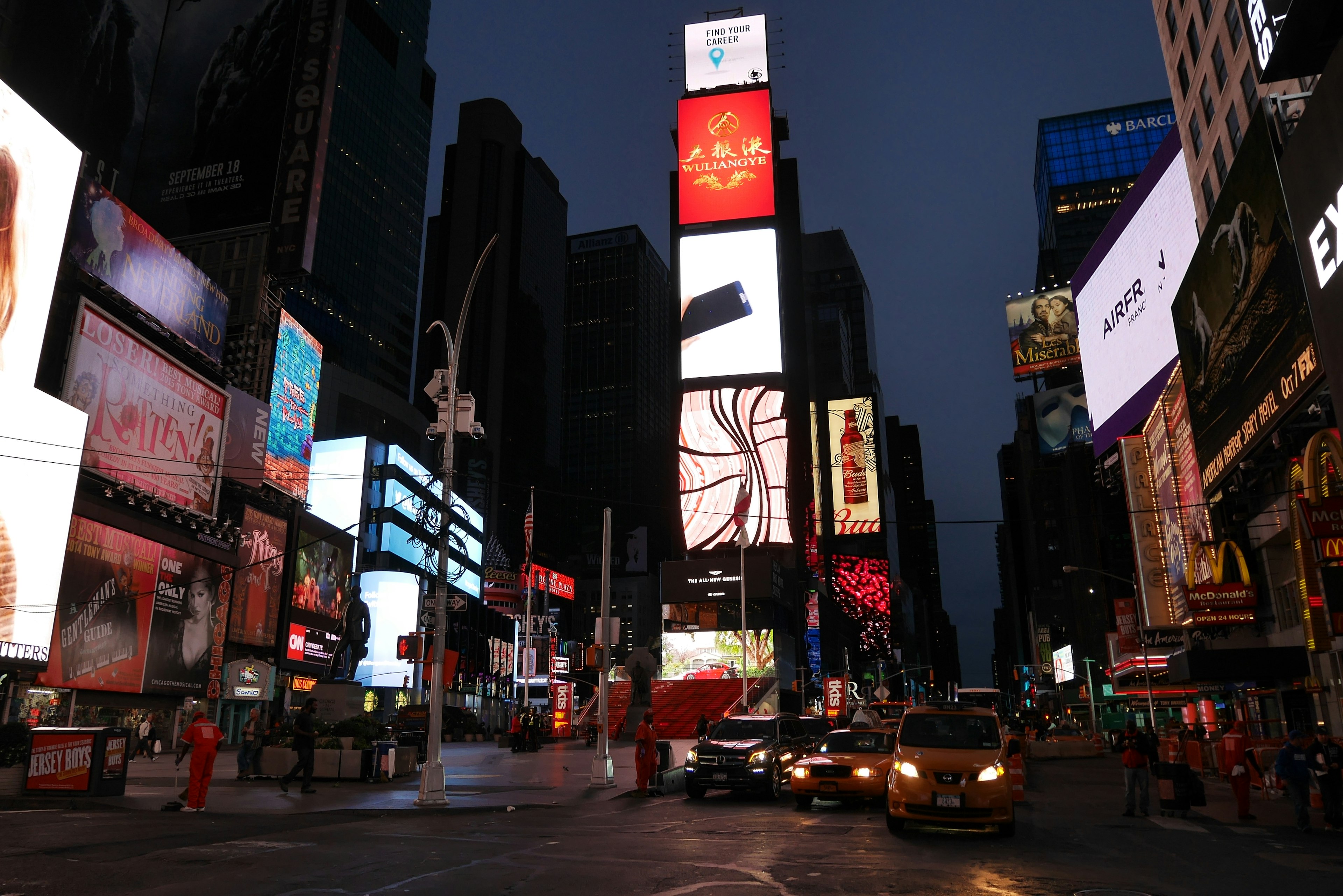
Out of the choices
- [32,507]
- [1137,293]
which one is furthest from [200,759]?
[1137,293]

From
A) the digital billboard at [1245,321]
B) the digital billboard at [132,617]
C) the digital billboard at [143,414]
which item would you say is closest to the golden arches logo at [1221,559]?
the digital billboard at [1245,321]

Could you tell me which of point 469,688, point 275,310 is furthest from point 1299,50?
point 469,688

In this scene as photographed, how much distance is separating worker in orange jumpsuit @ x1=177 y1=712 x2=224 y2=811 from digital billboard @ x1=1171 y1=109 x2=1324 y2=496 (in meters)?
26.0

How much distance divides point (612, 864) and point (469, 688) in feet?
357

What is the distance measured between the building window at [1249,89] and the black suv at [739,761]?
33.7 metres

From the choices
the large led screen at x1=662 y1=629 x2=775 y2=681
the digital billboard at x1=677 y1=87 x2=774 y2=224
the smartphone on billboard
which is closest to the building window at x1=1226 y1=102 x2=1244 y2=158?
the smartphone on billboard

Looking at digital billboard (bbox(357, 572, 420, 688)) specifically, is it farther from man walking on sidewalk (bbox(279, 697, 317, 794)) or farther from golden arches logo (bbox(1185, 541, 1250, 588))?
man walking on sidewalk (bbox(279, 697, 317, 794))

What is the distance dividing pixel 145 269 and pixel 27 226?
14.4 meters

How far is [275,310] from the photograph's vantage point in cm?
6525

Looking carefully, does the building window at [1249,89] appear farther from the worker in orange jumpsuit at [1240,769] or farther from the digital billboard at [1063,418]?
the digital billboard at [1063,418]

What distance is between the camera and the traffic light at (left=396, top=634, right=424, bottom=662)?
19.1 meters

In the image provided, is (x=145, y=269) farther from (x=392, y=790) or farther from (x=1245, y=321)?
(x=1245, y=321)

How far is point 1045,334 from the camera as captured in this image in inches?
3920

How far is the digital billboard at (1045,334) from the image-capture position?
323 feet
